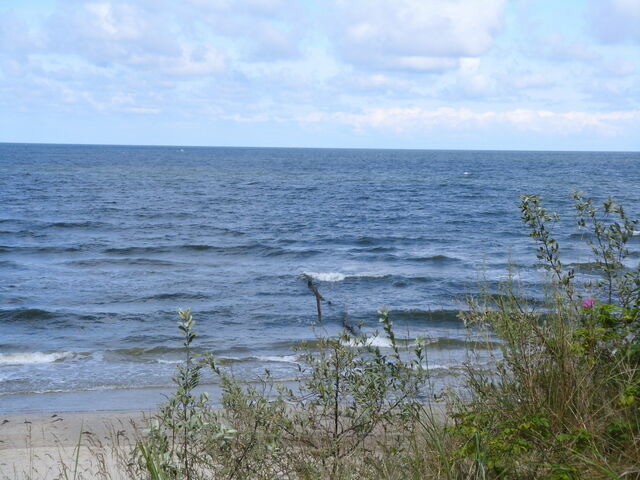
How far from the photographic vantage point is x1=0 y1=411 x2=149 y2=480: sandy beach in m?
7.00

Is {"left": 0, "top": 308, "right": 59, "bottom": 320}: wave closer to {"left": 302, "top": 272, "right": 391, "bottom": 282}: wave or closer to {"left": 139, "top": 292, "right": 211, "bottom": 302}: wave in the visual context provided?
{"left": 139, "top": 292, "right": 211, "bottom": 302}: wave

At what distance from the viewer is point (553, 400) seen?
396 cm

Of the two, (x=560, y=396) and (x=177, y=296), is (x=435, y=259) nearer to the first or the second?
(x=177, y=296)

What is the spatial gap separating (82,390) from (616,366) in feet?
27.0

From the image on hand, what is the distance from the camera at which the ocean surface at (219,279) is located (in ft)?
36.3

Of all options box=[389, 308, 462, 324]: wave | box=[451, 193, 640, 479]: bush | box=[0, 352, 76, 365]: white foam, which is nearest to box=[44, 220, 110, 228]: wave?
box=[0, 352, 76, 365]: white foam

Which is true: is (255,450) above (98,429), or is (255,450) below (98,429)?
above

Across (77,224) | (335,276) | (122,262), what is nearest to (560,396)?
(335,276)

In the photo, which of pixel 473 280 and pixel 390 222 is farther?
pixel 390 222

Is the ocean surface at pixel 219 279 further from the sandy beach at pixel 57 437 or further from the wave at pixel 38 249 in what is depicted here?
the sandy beach at pixel 57 437

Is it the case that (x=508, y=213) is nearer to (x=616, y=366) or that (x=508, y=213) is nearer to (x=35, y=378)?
(x=35, y=378)

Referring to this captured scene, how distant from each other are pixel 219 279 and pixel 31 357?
7368 mm

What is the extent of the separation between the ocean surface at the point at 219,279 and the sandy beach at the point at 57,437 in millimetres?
542

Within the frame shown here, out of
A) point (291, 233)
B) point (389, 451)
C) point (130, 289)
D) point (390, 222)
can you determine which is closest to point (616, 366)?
point (389, 451)
